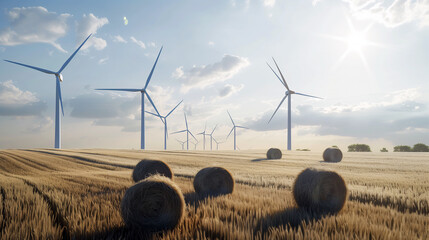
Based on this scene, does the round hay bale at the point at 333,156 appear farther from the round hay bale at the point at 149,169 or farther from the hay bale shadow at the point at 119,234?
the hay bale shadow at the point at 119,234

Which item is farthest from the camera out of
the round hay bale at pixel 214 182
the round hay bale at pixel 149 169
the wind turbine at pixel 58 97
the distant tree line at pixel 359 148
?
the distant tree line at pixel 359 148

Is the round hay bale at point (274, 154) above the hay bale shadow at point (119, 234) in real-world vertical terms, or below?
below

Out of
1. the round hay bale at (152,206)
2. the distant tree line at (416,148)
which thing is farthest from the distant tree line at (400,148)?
the round hay bale at (152,206)

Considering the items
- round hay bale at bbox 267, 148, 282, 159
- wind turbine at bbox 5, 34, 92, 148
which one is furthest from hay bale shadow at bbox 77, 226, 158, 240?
wind turbine at bbox 5, 34, 92, 148

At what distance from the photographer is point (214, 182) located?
10.1 metres

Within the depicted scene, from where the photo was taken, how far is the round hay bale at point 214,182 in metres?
9.95

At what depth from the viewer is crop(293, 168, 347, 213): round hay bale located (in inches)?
307

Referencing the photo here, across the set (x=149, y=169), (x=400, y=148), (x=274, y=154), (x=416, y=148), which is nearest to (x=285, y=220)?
(x=149, y=169)

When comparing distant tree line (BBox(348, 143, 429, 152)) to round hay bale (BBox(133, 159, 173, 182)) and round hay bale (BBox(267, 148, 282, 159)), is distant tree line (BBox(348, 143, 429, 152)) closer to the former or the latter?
round hay bale (BBox(267, 148, 282, 159))

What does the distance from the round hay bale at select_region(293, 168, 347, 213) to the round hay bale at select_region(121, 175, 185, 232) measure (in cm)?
386

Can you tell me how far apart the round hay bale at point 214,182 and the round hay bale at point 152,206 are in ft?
12.1

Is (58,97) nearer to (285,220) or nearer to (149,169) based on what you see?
(149,169)

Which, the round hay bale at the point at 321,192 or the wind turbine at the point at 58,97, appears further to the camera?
the wind turbine at the point at 58,97

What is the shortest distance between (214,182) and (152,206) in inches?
167
